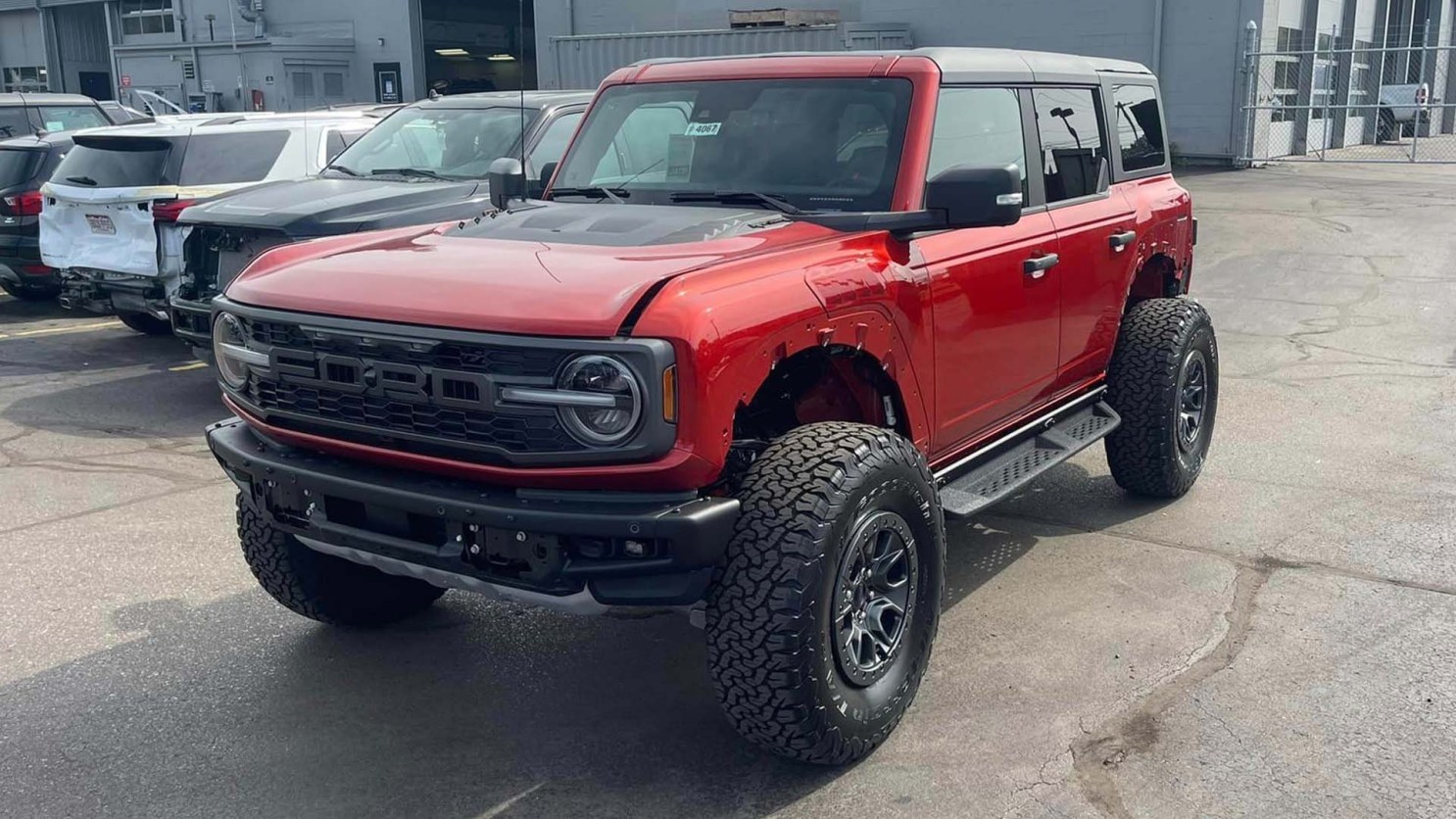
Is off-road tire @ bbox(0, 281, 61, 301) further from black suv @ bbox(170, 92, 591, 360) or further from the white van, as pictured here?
black suv @ bbox(170, 92, 591, 360)

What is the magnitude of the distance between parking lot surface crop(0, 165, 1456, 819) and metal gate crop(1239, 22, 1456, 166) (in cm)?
1392

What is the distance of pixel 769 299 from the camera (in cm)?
370

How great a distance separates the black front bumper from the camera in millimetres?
3371

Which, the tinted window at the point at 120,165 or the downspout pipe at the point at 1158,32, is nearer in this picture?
the tinted window at the point at 120,165

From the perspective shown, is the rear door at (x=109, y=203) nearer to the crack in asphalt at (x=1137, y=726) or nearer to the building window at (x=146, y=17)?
the crack in asphalt at (x=1137, y=726)

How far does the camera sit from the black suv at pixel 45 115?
1474 centimetres

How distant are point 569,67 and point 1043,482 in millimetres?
21051

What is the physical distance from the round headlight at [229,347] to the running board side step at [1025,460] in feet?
7.52

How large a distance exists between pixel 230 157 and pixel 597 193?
6011 millimetres

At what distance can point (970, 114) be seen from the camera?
4934 mm

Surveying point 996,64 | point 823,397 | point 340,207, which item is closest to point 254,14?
point 340,207

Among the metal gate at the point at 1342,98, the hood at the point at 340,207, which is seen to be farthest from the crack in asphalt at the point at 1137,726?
the metal gate at the point at 1342,98

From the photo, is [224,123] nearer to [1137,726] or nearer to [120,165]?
[120,165]

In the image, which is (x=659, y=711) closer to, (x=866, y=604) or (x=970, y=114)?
(x=866, y=604)
